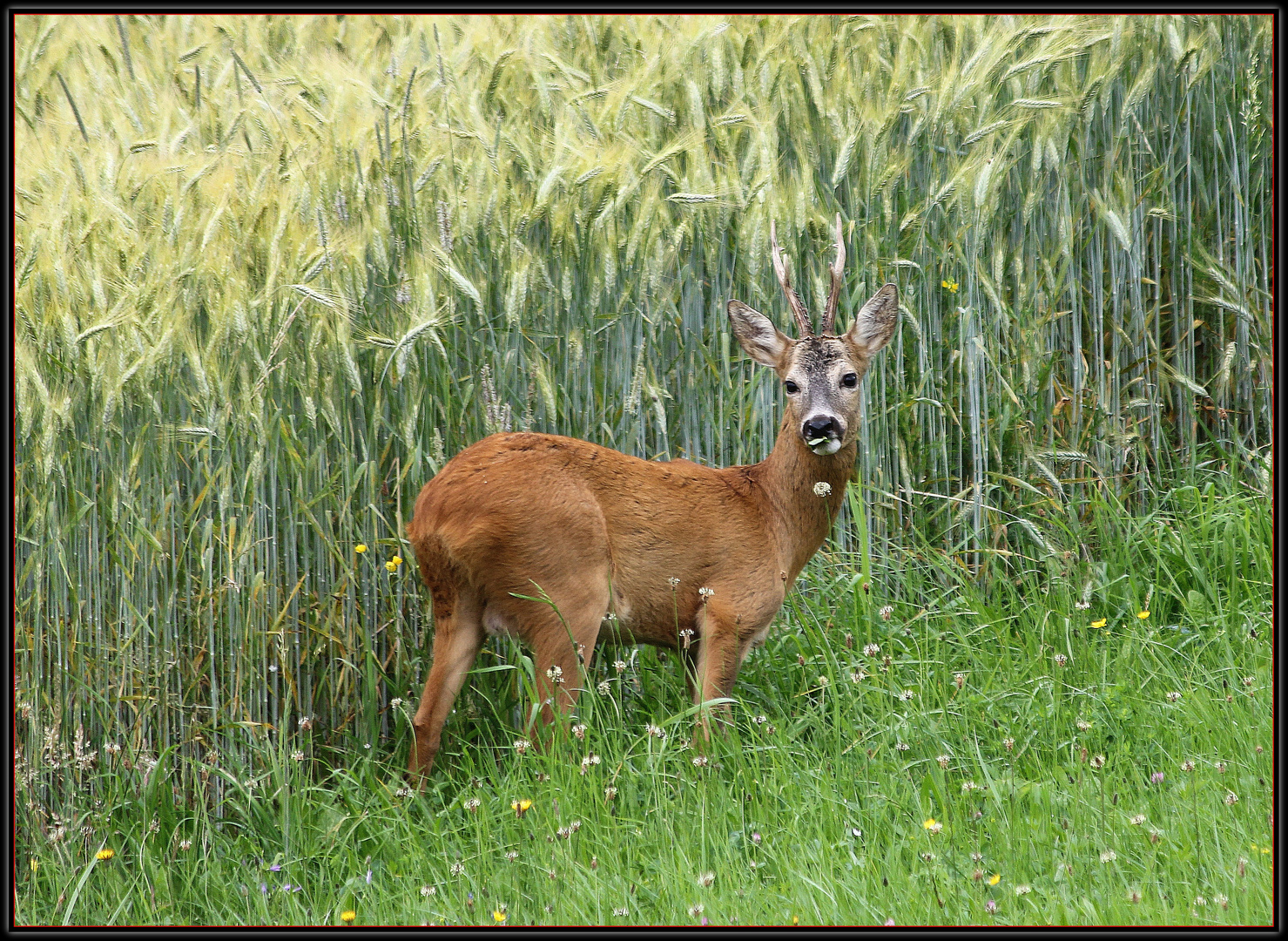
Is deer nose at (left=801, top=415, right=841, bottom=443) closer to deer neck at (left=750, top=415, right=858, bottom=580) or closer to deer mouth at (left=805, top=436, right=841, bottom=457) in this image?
deer mouth at (left=805, top=436, right=841, bottom=457)

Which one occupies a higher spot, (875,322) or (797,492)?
(875,322)

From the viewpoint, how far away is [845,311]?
4.89 m

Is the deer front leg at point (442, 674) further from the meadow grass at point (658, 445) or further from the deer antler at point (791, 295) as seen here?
the deer antler at point (791, 295)

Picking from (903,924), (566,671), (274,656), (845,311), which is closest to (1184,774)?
(903,924)

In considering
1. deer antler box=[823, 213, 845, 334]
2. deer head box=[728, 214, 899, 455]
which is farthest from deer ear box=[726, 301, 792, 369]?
deer antler box=[823, 213, 845, 334]

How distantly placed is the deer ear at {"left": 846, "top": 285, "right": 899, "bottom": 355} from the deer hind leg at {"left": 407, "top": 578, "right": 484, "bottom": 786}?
66.0 inches

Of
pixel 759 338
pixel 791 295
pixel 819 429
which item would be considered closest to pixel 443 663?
pixel 819 429

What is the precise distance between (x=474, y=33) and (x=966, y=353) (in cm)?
247

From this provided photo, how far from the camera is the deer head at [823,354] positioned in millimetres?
4227

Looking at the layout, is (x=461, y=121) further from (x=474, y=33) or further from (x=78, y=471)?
(x=78, y=471)

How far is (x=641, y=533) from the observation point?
163 inches

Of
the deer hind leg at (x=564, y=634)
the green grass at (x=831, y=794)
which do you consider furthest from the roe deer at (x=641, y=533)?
the green grass at (x=831, y=794)

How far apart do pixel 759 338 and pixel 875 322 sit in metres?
0.43

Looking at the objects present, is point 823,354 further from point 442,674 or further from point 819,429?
point 442,674
